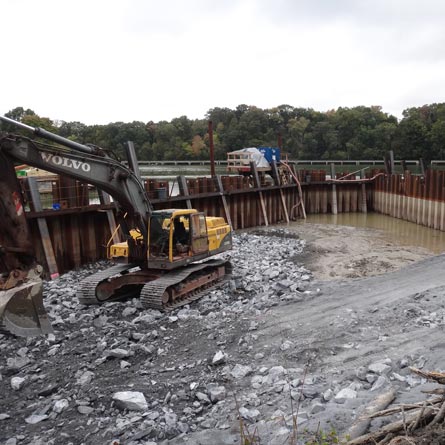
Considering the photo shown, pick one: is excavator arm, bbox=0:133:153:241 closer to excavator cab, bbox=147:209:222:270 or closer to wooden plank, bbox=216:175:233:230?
excavator cab, bbox=147:209:222:270

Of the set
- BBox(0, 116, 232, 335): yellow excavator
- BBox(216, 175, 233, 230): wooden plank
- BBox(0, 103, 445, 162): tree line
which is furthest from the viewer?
BBox(0, 103, 445, 162): tree line

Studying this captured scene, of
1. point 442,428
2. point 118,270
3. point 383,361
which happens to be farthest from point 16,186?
point 442,428

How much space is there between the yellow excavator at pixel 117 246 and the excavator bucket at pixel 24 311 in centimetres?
1

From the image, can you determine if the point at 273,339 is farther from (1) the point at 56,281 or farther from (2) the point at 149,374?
(1) the point at 56,281

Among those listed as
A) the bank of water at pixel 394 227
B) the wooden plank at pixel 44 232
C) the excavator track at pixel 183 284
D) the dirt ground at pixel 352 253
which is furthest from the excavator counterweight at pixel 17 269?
the bank of water at pixel 394 227

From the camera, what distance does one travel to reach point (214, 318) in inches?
A: 364

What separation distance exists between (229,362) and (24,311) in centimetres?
318

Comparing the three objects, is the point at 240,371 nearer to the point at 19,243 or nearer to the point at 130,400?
the point at 130,400

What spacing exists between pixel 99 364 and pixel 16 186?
314 centimetres

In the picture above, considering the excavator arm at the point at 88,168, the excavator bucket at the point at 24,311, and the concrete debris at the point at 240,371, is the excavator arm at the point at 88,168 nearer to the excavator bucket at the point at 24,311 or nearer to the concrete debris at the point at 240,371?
the excavator bucket at the point at 24,311

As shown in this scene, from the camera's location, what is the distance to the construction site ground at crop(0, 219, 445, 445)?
534 cm

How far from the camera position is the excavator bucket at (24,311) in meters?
6.48

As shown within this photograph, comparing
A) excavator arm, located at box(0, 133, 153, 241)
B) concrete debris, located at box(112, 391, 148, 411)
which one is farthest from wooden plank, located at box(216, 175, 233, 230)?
concrete debris, located at box(112, 391, 148, 411)

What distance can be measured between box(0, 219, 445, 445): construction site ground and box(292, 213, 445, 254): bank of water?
836 cm
